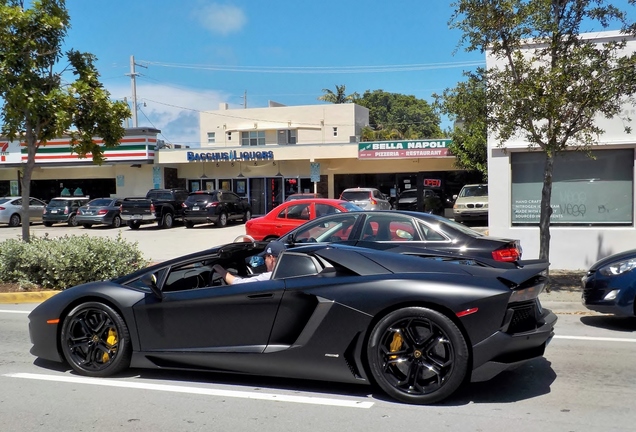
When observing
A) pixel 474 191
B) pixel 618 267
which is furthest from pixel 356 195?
pixel 618 267

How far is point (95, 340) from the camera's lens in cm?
588

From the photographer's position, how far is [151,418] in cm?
483

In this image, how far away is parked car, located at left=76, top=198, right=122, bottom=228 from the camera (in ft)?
96.4

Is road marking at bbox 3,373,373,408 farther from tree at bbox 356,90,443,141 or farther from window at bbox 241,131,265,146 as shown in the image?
tree at bbox 356,90,443,141

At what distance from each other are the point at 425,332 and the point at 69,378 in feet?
11.1

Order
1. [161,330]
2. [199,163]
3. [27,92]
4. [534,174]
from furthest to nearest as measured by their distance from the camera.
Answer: [199,163] → [534,174] → [27,92] → [161,330]

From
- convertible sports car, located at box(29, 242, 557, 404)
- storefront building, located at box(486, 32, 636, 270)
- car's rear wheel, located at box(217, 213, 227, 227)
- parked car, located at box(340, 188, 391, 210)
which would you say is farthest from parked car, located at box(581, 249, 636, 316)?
car's rear wheel, located at box(217, 213, 227, 227)

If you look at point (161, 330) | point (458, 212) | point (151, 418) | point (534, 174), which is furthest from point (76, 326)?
point (458, 212)

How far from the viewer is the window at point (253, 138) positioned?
43125 mm

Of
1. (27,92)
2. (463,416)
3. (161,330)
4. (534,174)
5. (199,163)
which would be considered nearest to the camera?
(463,416)

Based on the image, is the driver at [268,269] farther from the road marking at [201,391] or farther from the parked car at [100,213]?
the parked car at [100,213]

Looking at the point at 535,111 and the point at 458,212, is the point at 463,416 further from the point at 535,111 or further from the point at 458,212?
the point at 458,212

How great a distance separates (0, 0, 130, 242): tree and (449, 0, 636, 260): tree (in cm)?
763

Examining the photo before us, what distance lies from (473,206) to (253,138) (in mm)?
21851
